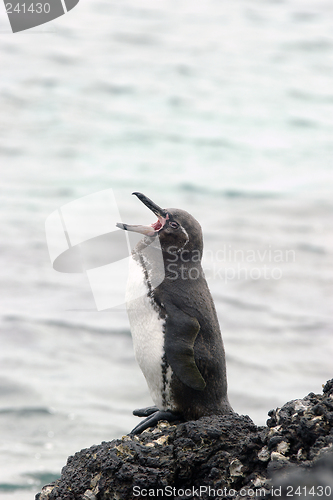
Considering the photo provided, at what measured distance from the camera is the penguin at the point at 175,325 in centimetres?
428

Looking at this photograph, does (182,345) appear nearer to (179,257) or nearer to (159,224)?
(179,257)

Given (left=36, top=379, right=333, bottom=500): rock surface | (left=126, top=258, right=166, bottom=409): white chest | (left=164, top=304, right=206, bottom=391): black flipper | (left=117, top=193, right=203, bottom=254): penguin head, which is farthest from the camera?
(left=117, top=193, right=203, bottom=254): penguin head

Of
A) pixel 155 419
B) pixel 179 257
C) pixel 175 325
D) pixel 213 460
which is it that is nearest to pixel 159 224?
pixel 179 257

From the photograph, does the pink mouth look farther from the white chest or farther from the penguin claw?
the penguin claw

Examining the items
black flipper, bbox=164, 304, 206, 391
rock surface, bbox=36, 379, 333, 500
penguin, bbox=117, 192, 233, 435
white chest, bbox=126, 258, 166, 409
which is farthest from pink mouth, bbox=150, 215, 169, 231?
rock surface, bbox=36, 379, 333, 500

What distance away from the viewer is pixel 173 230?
4.49 m

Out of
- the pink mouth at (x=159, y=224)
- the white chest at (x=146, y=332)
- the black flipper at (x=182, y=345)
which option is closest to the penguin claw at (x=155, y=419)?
the white chest at (x=146, y=332)

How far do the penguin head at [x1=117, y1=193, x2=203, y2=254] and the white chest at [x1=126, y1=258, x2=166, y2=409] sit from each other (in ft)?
0.96

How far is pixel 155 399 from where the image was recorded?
4434mm

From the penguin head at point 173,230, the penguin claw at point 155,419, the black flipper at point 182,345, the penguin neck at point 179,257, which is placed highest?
the penguin head at point 173,230

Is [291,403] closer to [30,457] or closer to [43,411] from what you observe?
[30,457]

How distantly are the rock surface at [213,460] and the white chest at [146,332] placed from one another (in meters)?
0.42

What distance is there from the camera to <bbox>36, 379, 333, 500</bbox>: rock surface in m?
3.05

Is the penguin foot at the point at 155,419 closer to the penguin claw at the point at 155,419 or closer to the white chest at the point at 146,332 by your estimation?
the penguin claw at the point at 155,419
